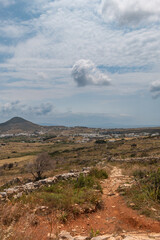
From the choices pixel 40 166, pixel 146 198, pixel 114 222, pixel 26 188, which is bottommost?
pixel 40 166

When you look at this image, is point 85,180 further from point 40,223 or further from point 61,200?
Result: point 40,223

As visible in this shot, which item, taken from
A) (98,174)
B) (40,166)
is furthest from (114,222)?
(40,166)

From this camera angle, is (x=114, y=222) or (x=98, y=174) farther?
(x=98, y=174)

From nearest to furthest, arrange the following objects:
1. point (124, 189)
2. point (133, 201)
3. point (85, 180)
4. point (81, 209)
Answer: point (81, 209), point (133, 201), point (124, 189), point (85, 180)

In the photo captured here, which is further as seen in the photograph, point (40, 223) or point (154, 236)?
point (40, 223)

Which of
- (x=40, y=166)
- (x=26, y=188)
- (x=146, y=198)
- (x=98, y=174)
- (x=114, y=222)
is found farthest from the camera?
(x=40, y=166)

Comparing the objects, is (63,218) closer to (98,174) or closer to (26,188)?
(26,188)

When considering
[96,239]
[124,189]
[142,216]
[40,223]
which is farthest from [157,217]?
[40,223]

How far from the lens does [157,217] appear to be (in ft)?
16.3

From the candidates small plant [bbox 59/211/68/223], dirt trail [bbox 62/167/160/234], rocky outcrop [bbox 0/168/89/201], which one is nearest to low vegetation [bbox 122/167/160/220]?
dirt trail [bbox 62/167/160/234]

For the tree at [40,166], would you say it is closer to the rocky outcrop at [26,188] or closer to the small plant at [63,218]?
the rocky outcrop at [26,188]

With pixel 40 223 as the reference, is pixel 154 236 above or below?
above

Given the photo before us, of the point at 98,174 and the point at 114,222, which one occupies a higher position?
the point at 114,222

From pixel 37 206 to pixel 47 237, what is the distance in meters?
1.71
